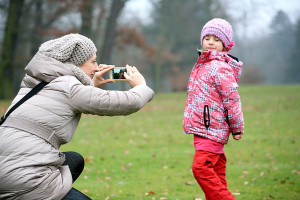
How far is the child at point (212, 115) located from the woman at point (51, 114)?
0.68 meters

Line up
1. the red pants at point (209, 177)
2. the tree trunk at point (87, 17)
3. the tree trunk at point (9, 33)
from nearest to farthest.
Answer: the red pants at point (209, 177) < the tree trunk at point (9, 33) < the tree trunk at point (87, 17)

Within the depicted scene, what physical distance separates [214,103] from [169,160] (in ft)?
14.9

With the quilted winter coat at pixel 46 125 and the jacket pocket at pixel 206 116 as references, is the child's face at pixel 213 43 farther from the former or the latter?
the quilted winter coat at pixel 46 125

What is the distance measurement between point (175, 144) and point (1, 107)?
10.3m

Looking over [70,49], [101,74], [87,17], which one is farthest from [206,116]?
[87,17]

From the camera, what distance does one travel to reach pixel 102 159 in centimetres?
811

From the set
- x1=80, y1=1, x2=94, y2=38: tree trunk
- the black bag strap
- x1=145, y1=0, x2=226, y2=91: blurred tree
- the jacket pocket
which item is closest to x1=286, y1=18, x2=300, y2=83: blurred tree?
x1=145, y1=0, x2=226, y2=91: blurred tree

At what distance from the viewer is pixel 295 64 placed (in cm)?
4509

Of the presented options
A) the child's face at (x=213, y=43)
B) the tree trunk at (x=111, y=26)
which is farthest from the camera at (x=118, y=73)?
the tree trunk at (x=111, y=26)

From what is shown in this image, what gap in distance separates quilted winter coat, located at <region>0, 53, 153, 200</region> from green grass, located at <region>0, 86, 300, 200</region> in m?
2.55

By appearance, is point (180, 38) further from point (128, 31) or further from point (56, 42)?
point (56, 42)

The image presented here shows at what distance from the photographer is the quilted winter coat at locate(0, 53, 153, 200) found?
2773 millimetres

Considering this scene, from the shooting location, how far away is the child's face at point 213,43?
155 inches

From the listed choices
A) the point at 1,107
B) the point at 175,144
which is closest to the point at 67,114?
the point at 175,144
